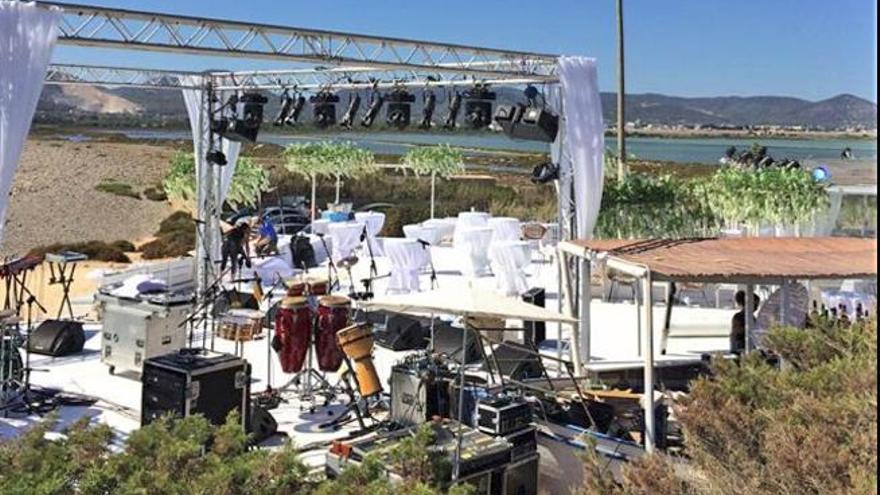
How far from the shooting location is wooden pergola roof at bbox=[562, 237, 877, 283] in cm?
544

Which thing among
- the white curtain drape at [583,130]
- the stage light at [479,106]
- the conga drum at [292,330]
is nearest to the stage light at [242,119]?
the stage light at [479,106]

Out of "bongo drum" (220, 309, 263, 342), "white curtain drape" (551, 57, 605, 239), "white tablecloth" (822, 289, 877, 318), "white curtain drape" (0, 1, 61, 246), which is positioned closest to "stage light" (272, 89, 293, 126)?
"bongo drum" (220, 309, 263, 342)

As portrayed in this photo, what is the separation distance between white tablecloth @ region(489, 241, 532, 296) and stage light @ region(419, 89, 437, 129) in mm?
1850

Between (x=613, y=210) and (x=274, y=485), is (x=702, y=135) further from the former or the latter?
(x=274, y=485)

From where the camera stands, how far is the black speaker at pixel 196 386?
562 cm

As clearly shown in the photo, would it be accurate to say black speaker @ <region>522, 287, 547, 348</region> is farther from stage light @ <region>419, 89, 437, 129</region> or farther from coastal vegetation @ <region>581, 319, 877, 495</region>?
coastal vegetation @ <region>581, 319, 877, 495</region>

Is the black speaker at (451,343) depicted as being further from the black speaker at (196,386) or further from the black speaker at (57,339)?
the black speaker at (57,339)

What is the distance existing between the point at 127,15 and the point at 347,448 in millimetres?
4738

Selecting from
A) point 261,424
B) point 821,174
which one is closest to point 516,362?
point 261,424

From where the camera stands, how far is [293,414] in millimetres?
6656

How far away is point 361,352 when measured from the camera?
600cm

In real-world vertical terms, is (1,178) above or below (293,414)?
above

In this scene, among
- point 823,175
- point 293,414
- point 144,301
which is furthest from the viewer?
point 823,175

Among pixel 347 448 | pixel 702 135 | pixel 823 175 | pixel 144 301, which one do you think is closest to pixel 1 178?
pixel 144 301
